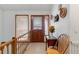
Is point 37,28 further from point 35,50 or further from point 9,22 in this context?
point 35,50

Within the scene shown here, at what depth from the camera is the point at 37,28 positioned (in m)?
10.0

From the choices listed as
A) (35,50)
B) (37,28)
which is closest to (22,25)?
(37,28)

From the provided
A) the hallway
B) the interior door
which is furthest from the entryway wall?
the hallway

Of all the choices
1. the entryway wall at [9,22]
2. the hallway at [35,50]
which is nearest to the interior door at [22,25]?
the entryway wall at [9,22]

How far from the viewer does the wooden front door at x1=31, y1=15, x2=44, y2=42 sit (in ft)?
32.5

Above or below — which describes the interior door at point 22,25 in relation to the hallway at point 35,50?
above

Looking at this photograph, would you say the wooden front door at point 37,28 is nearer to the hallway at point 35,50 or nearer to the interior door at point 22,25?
the interior door at point 22,25

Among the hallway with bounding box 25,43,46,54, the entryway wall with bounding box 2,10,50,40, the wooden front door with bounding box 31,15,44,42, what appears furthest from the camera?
the wooden front door with bounding box 31,15,44,42

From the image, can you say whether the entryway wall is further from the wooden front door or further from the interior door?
the wooden front door

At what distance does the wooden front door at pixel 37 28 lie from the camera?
9.90 meters

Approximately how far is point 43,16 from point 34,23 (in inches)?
28.7

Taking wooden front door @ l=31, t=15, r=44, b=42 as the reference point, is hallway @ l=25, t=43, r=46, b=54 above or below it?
below

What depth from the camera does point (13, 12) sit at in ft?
31.8
